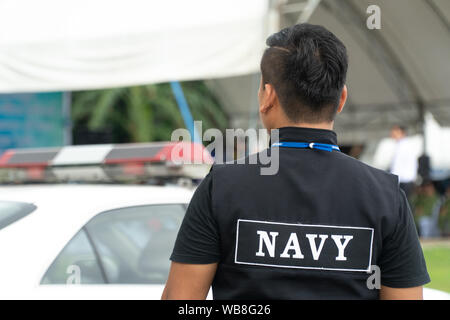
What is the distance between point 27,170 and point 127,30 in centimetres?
179

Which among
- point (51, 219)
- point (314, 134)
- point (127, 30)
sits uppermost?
point (127, 30)

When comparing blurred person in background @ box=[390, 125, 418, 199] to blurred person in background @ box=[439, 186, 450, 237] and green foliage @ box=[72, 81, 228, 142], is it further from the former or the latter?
green foliage @ box=[72, 81, 228, 142]

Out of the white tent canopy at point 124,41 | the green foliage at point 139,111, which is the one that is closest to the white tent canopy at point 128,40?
the white tent canopy at point 124,41

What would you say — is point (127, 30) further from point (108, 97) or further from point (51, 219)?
point (108, 97)

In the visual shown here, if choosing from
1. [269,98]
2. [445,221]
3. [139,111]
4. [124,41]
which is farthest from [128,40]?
[139,111]

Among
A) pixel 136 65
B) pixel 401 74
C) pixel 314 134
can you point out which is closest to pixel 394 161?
pixel 401 74

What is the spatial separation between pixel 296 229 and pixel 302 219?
1.0 inches

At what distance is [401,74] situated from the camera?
11.0 m

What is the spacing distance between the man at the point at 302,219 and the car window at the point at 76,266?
1068 mm

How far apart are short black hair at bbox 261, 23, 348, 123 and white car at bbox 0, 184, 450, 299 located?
1.25 m

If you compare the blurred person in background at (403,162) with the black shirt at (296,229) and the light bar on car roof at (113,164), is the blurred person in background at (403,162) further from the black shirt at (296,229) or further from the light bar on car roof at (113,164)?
the black shirt at (296,229)

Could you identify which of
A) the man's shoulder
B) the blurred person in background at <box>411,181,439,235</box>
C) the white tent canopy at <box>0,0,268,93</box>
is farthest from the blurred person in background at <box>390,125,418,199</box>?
the man's shoulder

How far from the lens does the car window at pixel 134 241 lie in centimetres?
267

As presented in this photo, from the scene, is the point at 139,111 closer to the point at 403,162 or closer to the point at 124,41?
the point at 403,162
